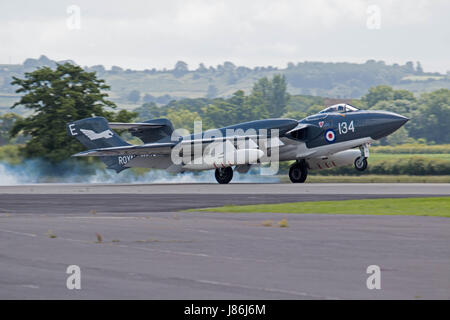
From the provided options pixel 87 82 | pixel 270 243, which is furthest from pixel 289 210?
pixel 87 82

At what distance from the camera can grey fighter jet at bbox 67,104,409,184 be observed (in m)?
34.6

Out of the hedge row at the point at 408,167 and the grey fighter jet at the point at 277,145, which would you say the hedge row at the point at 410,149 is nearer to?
the hedge row at the point at 408,167

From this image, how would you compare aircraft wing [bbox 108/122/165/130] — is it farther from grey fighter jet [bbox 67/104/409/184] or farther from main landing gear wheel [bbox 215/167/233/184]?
main landing gear wheel [bbox 215/167/233/184]

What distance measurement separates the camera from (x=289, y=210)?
20.6 meters

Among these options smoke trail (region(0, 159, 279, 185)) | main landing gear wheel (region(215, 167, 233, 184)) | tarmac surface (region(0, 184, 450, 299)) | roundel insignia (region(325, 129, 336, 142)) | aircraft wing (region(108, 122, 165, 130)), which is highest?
aircraft wing (region(108, 122, 165, 130))

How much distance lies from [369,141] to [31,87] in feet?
93.9

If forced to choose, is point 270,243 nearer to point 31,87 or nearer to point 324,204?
point 324,204

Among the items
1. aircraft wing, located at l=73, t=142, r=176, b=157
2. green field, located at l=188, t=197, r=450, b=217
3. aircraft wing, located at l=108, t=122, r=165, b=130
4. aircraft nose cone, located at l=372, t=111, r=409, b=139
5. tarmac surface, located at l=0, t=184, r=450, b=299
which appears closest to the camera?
tarmac surface, located at l=0, t=184, r=450, b=299

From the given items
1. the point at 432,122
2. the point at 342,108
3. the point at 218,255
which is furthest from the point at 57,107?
the point at 432,122

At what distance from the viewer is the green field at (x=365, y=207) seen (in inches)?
784

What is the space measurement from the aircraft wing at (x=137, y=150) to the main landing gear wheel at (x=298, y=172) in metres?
5.97

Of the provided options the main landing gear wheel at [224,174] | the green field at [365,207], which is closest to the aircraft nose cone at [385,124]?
the main landing gear wheel at [224,174]

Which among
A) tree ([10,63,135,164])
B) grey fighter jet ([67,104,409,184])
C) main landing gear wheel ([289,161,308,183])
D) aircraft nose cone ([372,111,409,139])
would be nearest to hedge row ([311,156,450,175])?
main landing gear wheel ([289,161,308,183])

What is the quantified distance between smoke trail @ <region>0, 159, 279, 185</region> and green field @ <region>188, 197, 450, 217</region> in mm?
20261
